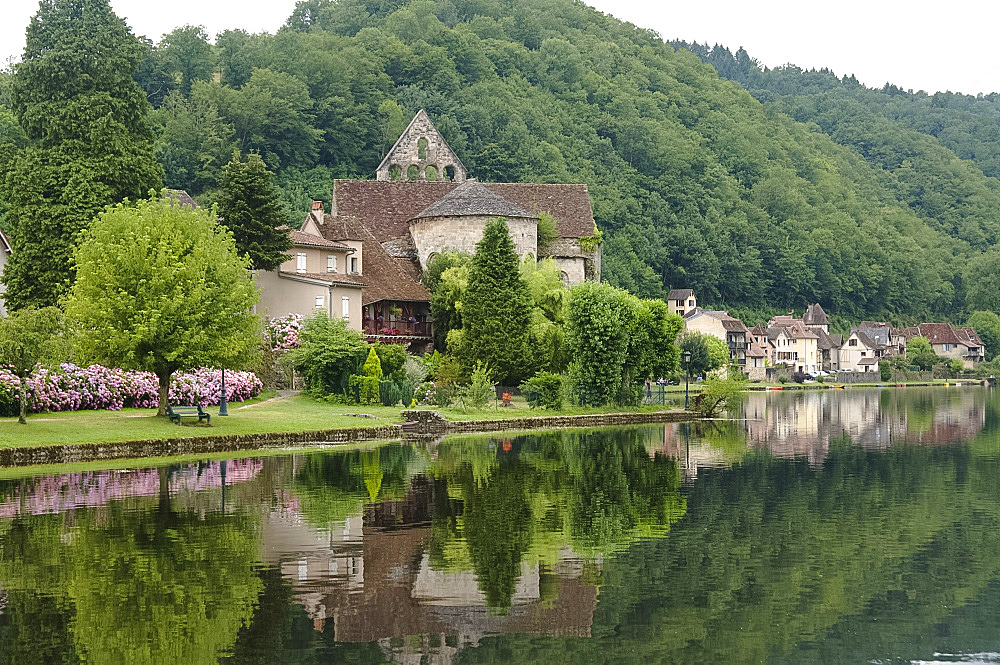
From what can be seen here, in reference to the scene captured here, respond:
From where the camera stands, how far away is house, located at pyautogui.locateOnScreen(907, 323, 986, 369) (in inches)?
7151

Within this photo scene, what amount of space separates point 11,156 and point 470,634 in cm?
5465

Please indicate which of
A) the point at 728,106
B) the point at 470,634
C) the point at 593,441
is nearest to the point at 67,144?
the point at 593,441

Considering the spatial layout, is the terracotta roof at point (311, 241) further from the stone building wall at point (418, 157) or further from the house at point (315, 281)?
the stone building wall at point (418, 157)

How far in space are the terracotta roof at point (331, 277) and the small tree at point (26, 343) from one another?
88.8 ft

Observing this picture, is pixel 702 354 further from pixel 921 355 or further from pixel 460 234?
pixel 921 355

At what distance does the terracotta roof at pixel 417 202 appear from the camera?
276 ft

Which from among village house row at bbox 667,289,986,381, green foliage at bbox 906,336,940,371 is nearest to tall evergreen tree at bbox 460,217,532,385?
village house row at bbox 667,289,986,381

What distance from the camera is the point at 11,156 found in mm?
61844

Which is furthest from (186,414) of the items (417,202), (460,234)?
(417,202)

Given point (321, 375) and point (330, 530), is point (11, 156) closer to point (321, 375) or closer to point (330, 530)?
point (321, 375)

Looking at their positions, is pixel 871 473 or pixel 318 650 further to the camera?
pixel 871 473

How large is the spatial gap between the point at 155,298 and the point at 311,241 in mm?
28470

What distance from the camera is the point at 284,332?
59969 mm

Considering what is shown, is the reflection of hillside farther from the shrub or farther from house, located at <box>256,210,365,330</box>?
house, located at <box>256,210,365,330</box>
